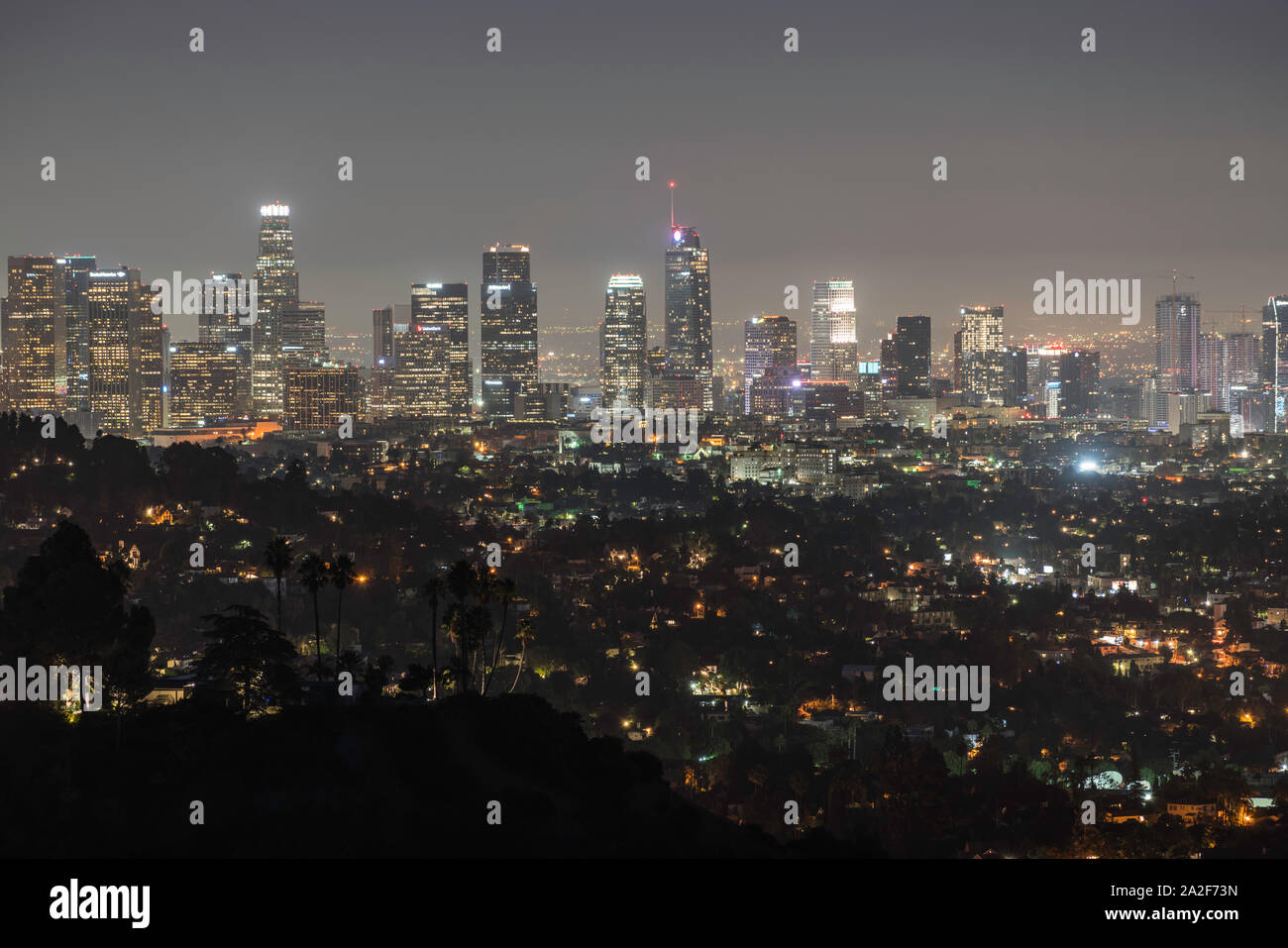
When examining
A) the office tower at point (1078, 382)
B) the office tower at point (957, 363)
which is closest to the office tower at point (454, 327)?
the office tower at point (957, 363)

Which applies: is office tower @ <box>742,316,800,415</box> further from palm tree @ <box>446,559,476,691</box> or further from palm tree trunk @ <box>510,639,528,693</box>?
palm tree @ <box>446,559,476,691</box>

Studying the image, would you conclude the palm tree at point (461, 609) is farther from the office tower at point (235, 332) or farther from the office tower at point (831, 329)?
the office tower at point (831, 329)

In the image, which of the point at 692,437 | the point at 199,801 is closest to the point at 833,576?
the point at 199,801

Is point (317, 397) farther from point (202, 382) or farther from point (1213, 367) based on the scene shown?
point (1213, 367)
